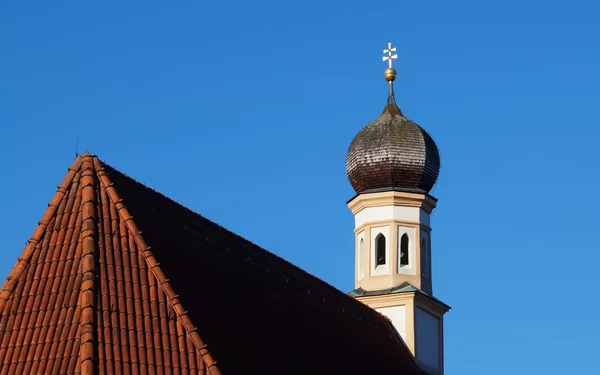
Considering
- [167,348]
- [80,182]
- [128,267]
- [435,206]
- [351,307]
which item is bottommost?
[167,348]

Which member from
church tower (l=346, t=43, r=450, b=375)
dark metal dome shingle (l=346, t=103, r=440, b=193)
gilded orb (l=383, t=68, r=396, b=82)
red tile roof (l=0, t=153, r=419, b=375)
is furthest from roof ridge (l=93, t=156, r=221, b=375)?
gilded orb (l=383, t=68, r=396, b=82)

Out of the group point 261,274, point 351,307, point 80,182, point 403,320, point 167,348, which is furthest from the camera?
point 403,320

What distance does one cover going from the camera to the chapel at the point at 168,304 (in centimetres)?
2127

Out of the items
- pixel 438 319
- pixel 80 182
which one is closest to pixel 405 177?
pixel 438 319

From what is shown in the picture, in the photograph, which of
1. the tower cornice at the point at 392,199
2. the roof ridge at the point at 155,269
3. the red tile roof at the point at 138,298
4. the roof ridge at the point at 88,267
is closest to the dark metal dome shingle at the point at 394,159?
the tower cornice at the point at 392,199

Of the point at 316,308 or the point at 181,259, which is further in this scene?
the point at 316,308

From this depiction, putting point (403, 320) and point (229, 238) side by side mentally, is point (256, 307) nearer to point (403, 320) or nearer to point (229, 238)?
point (229, 238)

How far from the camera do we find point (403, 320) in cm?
3481

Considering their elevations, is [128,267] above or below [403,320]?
below

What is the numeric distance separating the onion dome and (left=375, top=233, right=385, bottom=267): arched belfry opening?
1216mm

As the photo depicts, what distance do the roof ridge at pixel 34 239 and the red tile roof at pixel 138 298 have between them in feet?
0.07

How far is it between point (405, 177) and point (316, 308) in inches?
298

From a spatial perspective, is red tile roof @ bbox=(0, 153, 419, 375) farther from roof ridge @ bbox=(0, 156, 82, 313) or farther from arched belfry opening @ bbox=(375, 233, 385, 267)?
arched belfry opening @ bbox=(375, 233, 385, 267)

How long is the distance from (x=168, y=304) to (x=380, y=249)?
14.6 m
